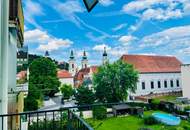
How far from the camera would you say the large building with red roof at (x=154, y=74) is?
80.3 ft

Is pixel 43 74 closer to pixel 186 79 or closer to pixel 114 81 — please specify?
pixel 114 81

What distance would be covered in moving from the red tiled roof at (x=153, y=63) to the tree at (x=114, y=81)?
4389 millimetres

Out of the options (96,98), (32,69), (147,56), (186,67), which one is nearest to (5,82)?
(96,98)

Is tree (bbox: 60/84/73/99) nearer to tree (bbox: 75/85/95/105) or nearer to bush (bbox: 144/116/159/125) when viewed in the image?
tree (bbox: 75/85/95/105)

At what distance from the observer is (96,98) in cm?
1891

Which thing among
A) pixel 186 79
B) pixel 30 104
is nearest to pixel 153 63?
pixel 186 79

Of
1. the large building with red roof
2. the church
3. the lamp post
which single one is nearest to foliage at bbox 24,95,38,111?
the church

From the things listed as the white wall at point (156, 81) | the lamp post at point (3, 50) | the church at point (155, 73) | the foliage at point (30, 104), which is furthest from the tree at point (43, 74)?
the lamp post at point (3, 50)

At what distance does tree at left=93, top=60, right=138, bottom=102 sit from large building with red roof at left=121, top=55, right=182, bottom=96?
4.09m

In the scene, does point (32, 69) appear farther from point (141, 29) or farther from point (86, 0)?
point (86, 0)

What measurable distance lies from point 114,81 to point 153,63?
864 cm

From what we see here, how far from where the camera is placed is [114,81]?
19.2 meters

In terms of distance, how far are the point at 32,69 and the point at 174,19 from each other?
1643 centimetres

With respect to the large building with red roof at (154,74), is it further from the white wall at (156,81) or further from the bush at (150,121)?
the bush at (150,121)
